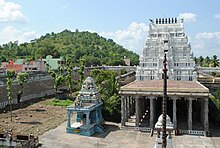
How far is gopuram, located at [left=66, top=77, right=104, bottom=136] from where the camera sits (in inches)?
1270

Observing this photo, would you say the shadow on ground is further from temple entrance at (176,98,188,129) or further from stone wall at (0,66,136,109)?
stone wall at (0,66,136,109)

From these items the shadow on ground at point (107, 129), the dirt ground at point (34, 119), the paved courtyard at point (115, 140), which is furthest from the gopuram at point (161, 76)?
the dirt ground at point (34, 119)

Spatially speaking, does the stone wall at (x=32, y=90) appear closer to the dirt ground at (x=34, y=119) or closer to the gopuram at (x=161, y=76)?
the dirt ground at (x=34, y=119)

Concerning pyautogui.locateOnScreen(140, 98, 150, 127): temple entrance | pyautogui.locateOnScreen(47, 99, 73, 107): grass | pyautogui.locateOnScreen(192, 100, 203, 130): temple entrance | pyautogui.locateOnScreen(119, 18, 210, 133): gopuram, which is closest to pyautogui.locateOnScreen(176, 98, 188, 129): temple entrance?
pyautogui.locateOnScreen(119, 18, 210, 133): gopuram

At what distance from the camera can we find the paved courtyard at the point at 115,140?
1115 inches

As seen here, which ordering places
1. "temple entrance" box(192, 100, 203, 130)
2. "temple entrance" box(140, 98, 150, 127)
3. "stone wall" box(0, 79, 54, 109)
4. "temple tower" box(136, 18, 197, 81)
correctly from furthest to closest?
"temple tower" box(136, 18, 197, 81)
"stone wall" box(0, 79, 54, 109)
"temple entrance" box(140, 98, 150, 127)
"temple entrance" box(192, 100, 203, 130)

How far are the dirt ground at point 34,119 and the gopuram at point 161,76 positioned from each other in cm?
977

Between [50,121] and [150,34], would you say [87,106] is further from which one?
[150,34]

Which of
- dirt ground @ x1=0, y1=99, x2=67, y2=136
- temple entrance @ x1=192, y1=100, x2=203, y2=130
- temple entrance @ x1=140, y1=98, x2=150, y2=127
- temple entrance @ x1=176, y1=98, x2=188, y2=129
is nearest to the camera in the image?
dirt ground @ x1=0, y1=99, x2=67, y2=136

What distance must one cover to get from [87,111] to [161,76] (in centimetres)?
2162

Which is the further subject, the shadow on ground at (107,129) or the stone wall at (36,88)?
the stone wall at (36,88)

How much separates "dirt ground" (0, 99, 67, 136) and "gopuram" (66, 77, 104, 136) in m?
3.60

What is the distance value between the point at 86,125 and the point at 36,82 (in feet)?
93.7

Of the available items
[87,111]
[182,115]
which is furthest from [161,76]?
[87,111]
